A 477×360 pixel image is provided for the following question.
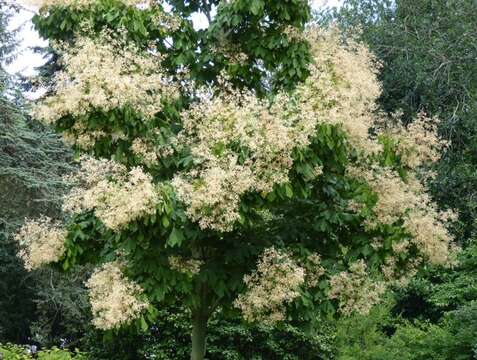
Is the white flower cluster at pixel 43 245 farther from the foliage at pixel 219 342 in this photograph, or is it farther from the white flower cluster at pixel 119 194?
the foliage at pixel 219 342

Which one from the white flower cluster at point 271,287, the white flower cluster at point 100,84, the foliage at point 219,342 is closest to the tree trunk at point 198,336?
the white flower cluster at point 271,287

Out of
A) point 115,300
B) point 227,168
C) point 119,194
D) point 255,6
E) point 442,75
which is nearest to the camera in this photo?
point 119,194

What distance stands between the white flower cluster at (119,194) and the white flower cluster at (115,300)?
2.12ft

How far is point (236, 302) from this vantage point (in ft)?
19.8

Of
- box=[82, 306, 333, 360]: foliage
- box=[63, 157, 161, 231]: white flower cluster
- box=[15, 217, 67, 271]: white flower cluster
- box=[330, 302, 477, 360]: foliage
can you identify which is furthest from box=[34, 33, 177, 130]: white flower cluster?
box=[82, 306, 333, 360]: foliage

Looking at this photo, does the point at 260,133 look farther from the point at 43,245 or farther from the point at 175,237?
the point at 43,245

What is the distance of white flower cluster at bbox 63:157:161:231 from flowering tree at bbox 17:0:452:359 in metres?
0.02

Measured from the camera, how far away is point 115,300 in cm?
548

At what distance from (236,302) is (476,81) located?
8.16 metres

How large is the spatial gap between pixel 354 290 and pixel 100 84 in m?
2.95

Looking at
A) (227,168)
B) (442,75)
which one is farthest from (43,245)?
(442,75)

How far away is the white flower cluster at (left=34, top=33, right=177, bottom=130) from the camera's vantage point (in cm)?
528

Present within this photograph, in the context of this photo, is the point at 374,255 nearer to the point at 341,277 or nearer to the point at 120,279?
the point at 341,277

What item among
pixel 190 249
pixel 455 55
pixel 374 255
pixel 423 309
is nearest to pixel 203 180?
pixel 190 249
